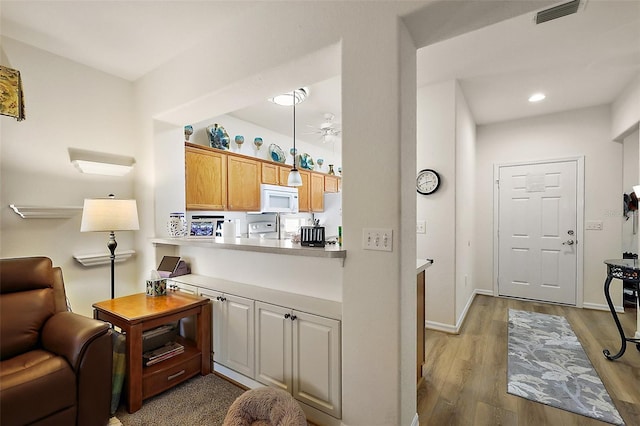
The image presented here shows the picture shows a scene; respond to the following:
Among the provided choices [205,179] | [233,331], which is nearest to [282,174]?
[205,179]

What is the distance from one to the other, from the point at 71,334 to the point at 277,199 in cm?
287

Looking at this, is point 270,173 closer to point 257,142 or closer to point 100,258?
point 257,142

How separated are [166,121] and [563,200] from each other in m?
5.20

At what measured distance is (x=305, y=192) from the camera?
514cm

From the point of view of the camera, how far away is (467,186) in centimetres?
396

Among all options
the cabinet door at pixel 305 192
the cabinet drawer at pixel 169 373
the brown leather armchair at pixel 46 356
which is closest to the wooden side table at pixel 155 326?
the cabinet drawer at pixel 169 373

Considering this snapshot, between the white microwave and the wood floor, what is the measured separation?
2522 mm

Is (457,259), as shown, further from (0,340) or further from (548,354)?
(0,340)

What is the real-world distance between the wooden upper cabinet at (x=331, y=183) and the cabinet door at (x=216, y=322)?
3.77 metres

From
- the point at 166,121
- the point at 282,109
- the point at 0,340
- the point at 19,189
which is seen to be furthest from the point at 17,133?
the point at 282,109

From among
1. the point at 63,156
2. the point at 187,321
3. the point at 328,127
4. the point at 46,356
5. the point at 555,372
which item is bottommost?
the point at 555,372

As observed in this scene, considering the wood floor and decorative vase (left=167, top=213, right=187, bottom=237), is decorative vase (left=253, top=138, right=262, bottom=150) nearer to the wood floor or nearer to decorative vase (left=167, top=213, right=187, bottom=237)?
decorative vase (left=167, top=213, right=187, bottom=237)

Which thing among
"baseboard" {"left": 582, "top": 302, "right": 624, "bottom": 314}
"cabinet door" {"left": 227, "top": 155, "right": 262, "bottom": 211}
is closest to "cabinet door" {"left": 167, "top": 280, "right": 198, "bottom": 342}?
"cabinet door" {"left": 227, "top": 155, "right": 262, "bottom": 211}

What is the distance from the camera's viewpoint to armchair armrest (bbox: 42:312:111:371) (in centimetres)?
163
